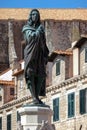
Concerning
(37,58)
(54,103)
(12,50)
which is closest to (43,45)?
(37,58)

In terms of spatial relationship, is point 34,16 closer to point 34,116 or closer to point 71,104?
point 34,116

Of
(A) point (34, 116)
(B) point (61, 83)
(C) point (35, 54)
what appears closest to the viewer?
(A) point (34, 116)

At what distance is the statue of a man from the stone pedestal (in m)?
0.26

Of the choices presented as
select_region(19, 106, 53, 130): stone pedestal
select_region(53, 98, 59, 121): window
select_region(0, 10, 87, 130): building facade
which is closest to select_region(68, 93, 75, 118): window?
select_region(0, 10, 87, 130): building facade

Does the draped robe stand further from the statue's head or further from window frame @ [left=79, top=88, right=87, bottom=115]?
window frame @ [left=79, top=88, right=87, bottom=115]

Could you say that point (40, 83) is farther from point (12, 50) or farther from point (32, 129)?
point (12, 50)

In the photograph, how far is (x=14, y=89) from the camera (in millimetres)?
68688

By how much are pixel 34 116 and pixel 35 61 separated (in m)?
0.98

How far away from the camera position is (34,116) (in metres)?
11.8

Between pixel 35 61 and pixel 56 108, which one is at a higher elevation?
pixel 35 61

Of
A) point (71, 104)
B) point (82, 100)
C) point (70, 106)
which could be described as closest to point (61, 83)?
point (70, 106)

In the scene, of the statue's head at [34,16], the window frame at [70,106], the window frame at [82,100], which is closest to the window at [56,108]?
the window frame at [70,106]

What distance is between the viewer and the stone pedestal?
11711mm

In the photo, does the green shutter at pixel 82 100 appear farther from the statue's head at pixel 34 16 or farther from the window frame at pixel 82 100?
the statue's head at pixel 34 16
